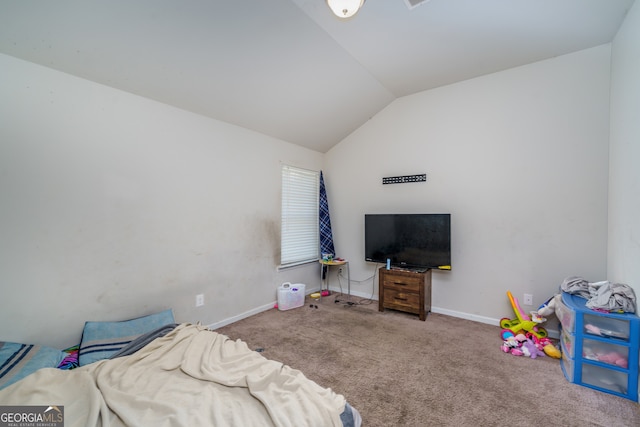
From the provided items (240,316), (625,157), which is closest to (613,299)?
(625,157)

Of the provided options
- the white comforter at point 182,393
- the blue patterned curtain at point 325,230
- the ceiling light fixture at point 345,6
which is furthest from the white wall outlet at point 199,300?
the ceiling light fixture at point 345,6

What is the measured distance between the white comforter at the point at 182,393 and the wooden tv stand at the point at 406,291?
212 cm

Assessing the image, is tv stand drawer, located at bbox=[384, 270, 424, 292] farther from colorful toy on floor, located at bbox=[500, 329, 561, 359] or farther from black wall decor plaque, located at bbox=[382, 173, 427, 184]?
black wall decor plaque, located at bbox=[382, 173, 427, 184]

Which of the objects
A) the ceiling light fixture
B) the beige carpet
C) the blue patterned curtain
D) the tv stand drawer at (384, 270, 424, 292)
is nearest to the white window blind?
the blue patterned curtain

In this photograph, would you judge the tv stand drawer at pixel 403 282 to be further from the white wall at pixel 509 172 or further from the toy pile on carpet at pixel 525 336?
the toy pile on carpet at pixel 525 336

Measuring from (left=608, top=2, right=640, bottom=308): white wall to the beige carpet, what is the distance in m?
0.89

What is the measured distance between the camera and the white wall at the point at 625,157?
179cm

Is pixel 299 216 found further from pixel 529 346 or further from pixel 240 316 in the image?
pixel 529 346

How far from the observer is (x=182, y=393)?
1204 mm

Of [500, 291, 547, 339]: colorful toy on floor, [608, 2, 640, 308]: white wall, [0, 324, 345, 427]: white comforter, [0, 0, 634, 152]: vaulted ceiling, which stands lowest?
[500, 291, 547, 339]: colorful toy on floor

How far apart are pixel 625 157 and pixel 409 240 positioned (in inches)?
77.2

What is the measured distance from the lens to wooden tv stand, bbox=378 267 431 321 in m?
3.04

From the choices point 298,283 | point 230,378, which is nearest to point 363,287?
point 298,283

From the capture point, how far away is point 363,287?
393 centimetres
